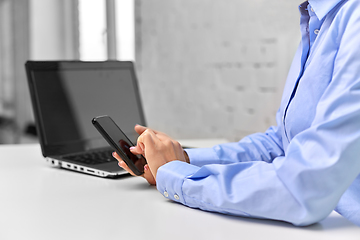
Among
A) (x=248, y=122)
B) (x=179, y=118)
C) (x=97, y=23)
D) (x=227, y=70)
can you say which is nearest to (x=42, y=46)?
(x=97, y=23)

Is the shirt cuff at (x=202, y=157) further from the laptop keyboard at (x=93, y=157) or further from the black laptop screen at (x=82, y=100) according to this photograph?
the black laptop screen at (x=82, y=100)

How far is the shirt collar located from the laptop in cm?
49

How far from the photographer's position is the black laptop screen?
3.21ft

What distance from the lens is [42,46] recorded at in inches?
103

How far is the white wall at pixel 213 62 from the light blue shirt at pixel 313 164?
3.05ft

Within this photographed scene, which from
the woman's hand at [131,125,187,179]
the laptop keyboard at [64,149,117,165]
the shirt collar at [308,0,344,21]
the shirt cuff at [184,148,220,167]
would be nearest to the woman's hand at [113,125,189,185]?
the woman's hand at [131,125,187,179]

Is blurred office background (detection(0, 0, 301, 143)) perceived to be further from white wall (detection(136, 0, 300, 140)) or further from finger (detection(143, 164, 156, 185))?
finger (detection(143, 164, 156, 185))

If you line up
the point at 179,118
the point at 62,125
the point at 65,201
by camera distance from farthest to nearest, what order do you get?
the point at 179,118 → the point at 62,125 → the point at 65,201

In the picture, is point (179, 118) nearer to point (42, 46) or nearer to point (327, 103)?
point (42, 46)

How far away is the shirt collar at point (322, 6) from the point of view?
636 mm

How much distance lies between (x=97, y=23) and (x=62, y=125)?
70.0 inches

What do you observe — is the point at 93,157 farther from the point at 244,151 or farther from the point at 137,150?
the point at 244,151

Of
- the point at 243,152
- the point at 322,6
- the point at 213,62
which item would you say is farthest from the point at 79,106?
→ the point at 213,62

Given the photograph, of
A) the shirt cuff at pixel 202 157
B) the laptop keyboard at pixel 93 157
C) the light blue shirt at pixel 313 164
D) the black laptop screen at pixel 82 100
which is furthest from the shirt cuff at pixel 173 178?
the black laptop screen at pixel 82 100
